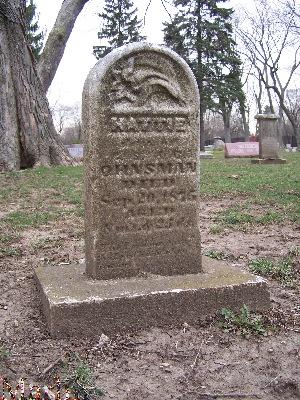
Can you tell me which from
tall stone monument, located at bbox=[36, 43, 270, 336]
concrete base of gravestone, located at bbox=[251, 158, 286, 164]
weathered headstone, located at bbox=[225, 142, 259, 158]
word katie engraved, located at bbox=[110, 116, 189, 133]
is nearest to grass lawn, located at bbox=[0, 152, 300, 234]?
tall stone monument, located at bbox=[36, 43, 270, 336]

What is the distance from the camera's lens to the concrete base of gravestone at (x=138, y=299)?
12.0ft

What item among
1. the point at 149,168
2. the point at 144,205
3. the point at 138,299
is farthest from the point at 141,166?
the point at 138,299

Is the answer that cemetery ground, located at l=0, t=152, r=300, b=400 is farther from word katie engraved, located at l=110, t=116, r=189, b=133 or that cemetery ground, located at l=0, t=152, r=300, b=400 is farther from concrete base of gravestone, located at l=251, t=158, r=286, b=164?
concrete base of gravestone, located at l=251, t=158, r=286, b=164

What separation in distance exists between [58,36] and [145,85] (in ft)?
42.4

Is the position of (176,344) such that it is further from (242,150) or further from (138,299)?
(242,150)

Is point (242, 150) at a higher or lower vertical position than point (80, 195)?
higher

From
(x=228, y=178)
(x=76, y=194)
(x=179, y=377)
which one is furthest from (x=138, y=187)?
(x=228, y=178)

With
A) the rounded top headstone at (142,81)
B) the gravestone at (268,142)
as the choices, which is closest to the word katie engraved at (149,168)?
the rounded top headstone at (142,81)

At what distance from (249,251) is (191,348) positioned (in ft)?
8.69

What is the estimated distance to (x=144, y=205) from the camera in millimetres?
4215

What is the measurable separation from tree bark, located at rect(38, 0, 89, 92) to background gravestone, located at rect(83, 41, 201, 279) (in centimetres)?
1272

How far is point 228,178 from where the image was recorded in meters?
13.2

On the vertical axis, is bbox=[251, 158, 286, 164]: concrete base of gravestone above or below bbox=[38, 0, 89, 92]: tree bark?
below

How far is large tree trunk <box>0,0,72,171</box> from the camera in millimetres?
13984
